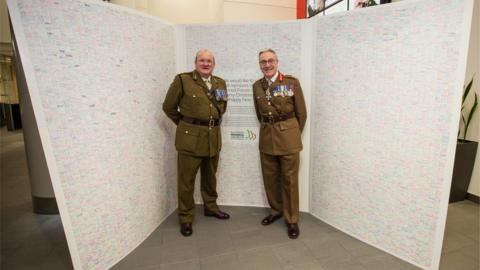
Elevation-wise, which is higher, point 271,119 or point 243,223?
point 271,119

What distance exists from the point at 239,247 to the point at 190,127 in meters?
1.12

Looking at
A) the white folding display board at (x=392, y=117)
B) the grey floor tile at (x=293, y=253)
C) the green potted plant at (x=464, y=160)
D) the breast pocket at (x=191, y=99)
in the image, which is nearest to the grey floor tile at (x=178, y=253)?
the grey floor tile at (x=293, y=253)

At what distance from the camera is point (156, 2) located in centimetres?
399

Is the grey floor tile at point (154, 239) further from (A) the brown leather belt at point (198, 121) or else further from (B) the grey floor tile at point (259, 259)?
(A) the brown leather belt at point (198, 121)

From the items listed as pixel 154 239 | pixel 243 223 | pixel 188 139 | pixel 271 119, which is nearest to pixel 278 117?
pixel 271 119

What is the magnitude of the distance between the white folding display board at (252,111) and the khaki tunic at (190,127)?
0.23 metres

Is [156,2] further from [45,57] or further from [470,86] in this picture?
[470,86]

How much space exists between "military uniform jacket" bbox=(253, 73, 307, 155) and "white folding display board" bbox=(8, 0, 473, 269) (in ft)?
0.83

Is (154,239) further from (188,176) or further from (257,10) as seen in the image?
(257,10)

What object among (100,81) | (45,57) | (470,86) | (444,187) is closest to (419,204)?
(444,187)

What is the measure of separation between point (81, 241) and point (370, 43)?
2.56 metres

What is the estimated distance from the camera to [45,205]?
2990mm

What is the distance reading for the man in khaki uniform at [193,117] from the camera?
2393mm

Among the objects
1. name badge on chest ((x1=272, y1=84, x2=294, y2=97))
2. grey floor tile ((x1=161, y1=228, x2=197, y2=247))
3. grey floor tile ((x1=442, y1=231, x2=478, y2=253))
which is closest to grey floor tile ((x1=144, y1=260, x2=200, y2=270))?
grey floor tile ((x1=161, y1=228, x2=197, y2=247))
